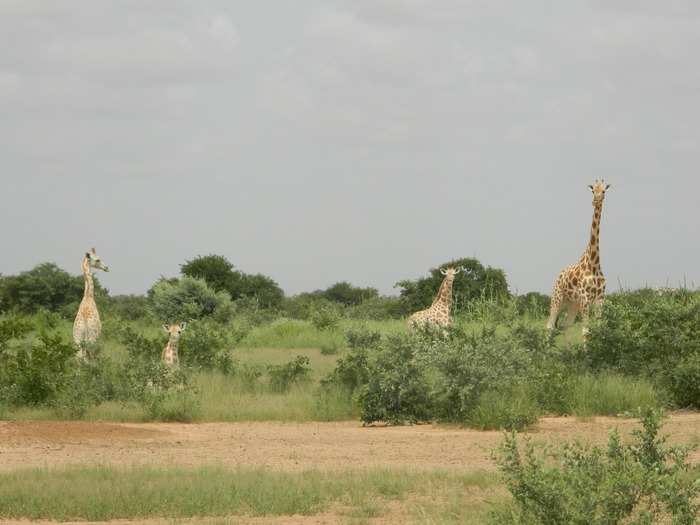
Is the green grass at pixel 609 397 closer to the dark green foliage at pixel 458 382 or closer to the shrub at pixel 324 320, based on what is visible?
the dark green foliage at pixel 458 382

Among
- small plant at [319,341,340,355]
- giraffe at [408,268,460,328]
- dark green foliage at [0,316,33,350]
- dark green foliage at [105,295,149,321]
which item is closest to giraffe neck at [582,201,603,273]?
giraffe at [408,268,460,328]

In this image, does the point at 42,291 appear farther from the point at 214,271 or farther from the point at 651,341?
the point at 651,341

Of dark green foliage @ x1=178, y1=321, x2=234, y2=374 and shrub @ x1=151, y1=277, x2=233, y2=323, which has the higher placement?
shrub @ x1=151, y1=277, x2=233, y2=323

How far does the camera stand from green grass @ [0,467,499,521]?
8.55 m

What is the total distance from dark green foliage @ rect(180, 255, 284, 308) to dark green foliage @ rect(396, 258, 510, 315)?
440 centimetres

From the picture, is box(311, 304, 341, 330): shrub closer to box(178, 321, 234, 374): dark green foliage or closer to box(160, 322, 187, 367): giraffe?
box(178, 321, 234, 374): dark green foliage

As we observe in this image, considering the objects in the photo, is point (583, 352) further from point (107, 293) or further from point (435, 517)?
point (107, 293)

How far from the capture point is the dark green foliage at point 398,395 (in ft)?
46.0

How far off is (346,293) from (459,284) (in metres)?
18.8

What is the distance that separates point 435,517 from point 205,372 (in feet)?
30.0

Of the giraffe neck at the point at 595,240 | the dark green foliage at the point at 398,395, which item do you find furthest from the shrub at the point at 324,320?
the dark green foliage at the point at 398,395

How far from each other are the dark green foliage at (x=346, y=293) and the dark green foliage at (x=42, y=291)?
49.7 feet

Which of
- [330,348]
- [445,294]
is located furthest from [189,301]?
[445,294]

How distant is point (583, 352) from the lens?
15734 mm
